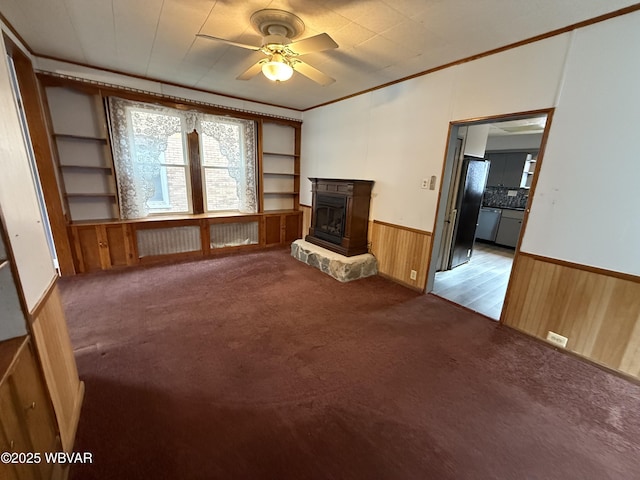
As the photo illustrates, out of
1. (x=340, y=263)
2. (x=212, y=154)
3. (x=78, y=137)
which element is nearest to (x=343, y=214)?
(x=340, y=263)

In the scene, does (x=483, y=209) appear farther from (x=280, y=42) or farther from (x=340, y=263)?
(x=280, y=42)

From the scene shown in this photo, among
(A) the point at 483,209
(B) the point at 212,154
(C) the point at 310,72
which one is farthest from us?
(A) the point at 483,209

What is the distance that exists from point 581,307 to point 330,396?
2170 millimetres

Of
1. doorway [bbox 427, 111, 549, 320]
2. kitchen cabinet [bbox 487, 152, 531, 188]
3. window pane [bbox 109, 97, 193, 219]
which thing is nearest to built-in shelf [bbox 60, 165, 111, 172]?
window pane [bbox 109, 97, 193, 219]

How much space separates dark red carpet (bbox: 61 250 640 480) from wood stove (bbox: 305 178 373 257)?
123 centimetres

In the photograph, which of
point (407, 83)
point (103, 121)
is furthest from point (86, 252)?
point (407, 83)

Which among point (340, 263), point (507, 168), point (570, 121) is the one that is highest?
point (570, 121)

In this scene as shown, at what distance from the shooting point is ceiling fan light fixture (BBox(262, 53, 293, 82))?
85.7 inches

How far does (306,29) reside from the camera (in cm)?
227

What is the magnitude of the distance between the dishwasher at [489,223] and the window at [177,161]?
5.09m

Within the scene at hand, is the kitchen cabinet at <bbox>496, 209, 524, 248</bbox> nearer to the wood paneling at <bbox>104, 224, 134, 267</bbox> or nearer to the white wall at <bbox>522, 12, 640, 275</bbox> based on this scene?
the white wall at <bbox>522, 12, 640, 275</bbox>

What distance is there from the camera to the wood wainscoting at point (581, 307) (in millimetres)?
1975

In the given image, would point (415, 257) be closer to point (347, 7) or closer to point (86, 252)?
point (347, 7)

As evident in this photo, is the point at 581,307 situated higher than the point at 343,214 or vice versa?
the point at 343,214
